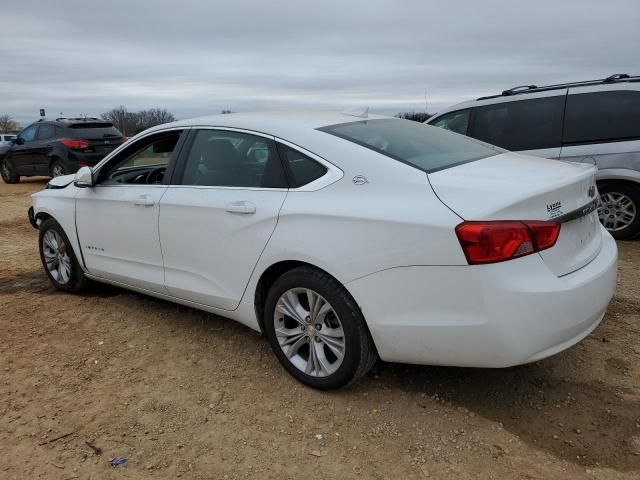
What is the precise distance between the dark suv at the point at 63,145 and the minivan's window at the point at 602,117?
10319mm

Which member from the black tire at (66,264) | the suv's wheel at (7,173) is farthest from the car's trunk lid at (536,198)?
the suv's wheel at (7,173)

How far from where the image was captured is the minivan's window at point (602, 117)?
597cm

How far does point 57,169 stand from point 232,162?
11.2 metres

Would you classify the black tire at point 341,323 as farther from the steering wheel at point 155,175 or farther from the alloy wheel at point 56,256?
the alloy wheel at point 56,256

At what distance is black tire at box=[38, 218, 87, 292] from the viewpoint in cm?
470

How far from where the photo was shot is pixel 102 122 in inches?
536

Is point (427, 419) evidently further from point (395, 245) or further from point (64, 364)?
point (64, 364)

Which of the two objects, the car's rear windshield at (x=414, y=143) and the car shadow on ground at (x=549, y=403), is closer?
the car shadow on ground at (x=549, y=403)

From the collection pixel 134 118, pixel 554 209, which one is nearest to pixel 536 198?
pixel 554 209

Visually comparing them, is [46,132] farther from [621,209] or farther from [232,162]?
[621,209]

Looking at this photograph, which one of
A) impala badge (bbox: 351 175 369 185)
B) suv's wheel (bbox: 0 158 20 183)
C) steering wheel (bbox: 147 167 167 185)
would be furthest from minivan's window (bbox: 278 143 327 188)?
suv's wheel (bbox: 0 158 20 183)

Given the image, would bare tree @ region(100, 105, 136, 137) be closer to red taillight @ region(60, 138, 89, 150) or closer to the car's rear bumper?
red taillight @ region(60, 138, 89, 150)

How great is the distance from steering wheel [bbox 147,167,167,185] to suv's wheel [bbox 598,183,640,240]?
4.76 m

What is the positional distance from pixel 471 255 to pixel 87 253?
3.29m
